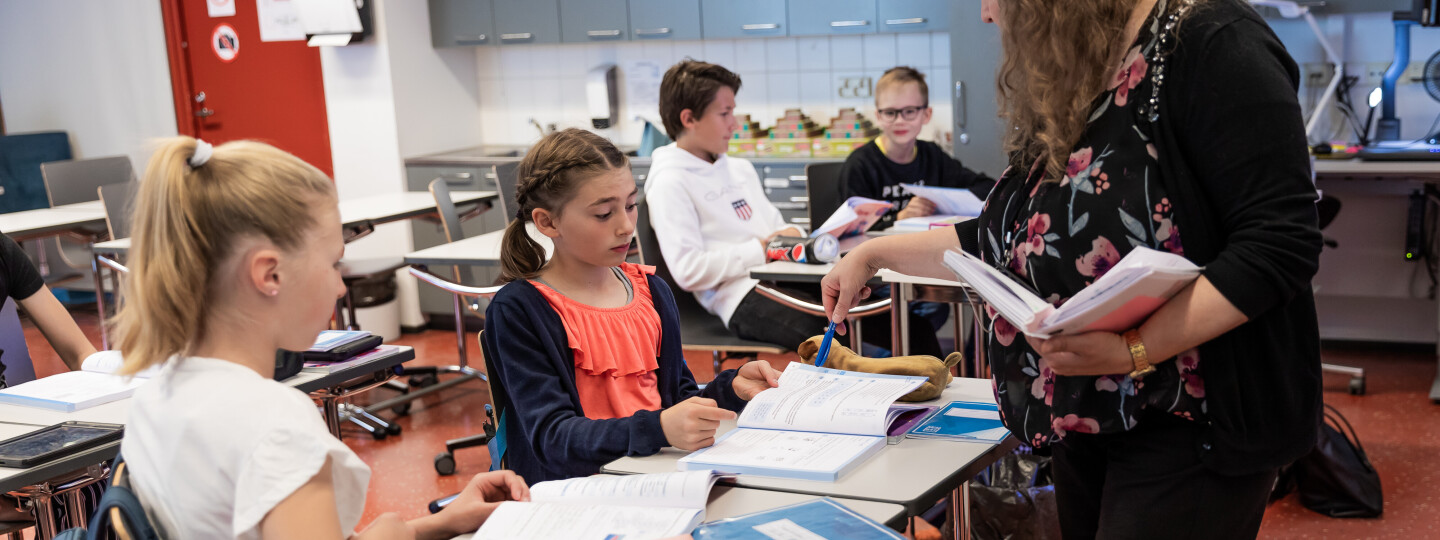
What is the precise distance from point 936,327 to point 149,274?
299cm

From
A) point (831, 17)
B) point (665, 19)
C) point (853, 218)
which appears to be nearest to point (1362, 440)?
point (853, 218)

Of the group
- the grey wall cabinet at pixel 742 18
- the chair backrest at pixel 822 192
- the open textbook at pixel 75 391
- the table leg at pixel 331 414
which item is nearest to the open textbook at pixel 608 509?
the open textbook at pixel 75 391

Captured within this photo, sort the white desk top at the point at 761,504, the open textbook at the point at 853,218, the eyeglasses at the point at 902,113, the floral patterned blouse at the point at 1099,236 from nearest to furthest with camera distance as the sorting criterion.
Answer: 1. the floral patterned blouse at the point at 1099,236
2. the white desk top at the point at 761,504
3. the open textbook at the point at 853,218
4. the eyeglasses at the point at 902,113

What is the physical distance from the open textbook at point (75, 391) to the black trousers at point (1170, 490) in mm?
1554

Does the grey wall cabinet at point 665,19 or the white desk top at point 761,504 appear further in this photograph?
the grey wall cabinet at point 665,19

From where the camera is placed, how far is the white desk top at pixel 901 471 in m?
1.35

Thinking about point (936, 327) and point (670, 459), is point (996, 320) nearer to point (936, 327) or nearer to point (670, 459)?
point (670, 459)

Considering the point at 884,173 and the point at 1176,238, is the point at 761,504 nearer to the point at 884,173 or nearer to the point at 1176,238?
the point at 1176,238

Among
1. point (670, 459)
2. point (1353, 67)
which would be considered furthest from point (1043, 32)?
point (1353, 67)

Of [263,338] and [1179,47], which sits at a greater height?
[1179,47]

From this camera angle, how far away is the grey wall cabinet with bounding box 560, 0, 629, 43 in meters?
5.45

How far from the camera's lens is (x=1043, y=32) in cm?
118

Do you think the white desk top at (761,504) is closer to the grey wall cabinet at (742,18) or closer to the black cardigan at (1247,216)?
the black cardigan at (1247,216)

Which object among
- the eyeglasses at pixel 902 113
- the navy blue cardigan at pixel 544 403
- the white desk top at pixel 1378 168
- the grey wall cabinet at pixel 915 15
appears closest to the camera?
the navy blue cardigan at pixel 544 403
